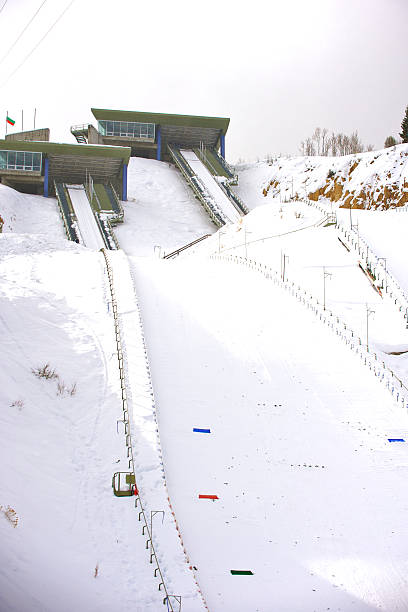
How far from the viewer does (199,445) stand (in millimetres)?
15133

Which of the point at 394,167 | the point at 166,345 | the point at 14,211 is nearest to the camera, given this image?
the point at 166,345

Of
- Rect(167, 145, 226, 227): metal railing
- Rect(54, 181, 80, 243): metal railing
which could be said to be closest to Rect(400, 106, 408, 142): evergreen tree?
Rect(167, 145, 226, 227): metal railing

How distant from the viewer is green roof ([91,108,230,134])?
59.9 m

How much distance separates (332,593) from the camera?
1052 centimetres

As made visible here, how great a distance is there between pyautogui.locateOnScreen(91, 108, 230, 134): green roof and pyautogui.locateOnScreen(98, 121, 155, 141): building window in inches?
15.2

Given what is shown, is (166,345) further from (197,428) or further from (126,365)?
(197,428)

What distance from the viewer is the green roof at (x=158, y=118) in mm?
59938

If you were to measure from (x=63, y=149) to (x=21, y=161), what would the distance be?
3645 mm

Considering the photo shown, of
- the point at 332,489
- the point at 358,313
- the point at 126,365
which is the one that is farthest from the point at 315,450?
the point at 358,313

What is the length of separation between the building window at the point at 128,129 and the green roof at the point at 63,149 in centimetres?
1115

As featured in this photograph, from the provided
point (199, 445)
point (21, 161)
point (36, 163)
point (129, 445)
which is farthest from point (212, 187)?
point (129, 445)

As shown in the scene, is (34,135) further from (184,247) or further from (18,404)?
(18,404)

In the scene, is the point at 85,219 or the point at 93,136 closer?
the point at 85,219

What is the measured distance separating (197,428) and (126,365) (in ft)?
10.7
